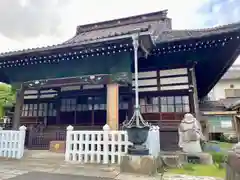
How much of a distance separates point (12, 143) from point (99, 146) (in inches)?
108

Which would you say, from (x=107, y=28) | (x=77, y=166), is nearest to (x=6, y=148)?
(x=77, y=166)

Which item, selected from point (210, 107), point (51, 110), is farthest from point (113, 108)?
point (210, 107)

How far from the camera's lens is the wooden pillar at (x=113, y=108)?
5402 mm

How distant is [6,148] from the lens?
5.64 metres

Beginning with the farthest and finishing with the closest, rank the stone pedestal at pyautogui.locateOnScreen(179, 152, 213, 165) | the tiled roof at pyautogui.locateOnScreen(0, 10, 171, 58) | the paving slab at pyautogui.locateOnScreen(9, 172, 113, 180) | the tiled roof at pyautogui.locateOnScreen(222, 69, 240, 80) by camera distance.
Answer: the tiled roof at pyautogui.locateOnScreen(222, 69, 240, 80)
the tiled roof at pyautogui.locateOnScreen(0, 10, 171, 58)
the stone pedestal at pyautogui.locateOnScreen(179, 152, 213, 165)
the paving slab at pyautogui.locateOnScreen(9, 172, 113, 180)

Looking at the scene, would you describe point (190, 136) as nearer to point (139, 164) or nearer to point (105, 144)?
point (139, 164)

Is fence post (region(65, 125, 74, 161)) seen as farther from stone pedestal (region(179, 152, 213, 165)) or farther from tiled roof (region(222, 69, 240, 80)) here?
tiled roof (region(222, 69, 240, 80))

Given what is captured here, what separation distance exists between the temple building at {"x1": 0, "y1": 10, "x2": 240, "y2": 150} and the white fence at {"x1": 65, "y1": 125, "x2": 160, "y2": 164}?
604 millimetres

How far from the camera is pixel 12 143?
18.4ft

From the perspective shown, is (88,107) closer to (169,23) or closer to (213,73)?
(213,73)

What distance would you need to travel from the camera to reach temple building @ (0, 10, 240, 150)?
5496 mm

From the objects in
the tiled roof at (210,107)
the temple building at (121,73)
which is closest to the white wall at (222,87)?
the tiled roof at (210,107)

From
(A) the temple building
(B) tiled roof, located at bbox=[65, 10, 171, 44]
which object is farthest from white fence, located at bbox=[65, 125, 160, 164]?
(B) tiled roof, located at bbox=[65, 10, 171, 44]

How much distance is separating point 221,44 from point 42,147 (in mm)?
6861
